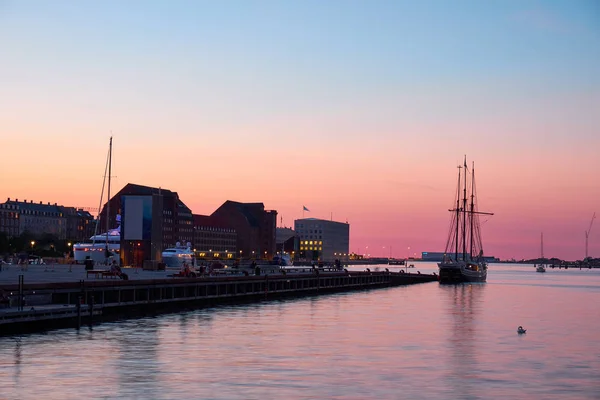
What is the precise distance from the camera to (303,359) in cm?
4316

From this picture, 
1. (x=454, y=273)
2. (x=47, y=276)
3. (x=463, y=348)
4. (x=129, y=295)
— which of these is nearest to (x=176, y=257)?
(x=454, y=273)

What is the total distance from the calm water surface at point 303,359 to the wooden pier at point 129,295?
4.68 ft

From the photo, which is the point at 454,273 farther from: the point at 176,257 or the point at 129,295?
the point at 129,295

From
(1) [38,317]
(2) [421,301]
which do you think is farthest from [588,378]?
(2) [421,301]

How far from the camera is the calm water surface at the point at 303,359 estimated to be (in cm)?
3372

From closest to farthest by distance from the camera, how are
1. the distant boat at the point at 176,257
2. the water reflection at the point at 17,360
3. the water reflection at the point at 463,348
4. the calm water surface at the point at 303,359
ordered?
the calm water surface at the point at 303,359 < the water reflection at the point at 17,360 < the water reflection at the point at 463,348 < the distant boat at the point at 176,257

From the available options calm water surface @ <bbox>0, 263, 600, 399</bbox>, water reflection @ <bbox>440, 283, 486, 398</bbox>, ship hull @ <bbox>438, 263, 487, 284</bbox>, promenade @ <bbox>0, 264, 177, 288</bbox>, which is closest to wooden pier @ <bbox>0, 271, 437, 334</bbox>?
calm water surface @ <bbox>0, 263, 600, 399</bbox>

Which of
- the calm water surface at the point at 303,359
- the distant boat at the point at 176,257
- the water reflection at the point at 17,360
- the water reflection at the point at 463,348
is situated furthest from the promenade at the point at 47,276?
the distant boat at the point at 176,257

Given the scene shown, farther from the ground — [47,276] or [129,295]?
[47,276]

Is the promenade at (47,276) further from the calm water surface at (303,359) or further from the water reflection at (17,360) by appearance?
the water reflection at (17,360)

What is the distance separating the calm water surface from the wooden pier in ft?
4.68

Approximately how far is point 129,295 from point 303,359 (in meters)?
29.9

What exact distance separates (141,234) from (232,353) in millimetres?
92046

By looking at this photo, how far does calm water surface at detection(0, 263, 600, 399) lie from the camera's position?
111 ft
